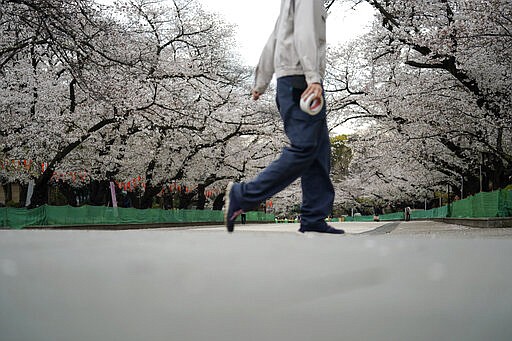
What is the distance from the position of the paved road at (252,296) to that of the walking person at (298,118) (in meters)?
1.73

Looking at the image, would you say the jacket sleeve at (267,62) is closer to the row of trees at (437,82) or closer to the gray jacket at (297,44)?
the gray jacket at (297,44)

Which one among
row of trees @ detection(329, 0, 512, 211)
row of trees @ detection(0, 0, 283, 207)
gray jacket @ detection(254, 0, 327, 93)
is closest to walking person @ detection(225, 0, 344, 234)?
gray jacket @ detection(254, 0, 327, 93)

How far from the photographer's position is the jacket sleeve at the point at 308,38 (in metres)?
3.81

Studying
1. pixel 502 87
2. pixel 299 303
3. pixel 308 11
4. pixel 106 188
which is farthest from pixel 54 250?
pixel 106 188

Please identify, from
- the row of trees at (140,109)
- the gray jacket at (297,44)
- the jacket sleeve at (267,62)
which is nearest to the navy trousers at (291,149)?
the gray jacket at (297,44)

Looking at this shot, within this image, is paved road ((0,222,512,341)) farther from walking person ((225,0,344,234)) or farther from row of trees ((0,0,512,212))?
row of trees ((0,0,512,212))

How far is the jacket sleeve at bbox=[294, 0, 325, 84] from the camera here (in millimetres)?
3809

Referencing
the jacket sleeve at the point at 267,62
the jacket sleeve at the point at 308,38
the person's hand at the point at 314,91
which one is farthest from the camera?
the jacket sleeve at the point at 267,62

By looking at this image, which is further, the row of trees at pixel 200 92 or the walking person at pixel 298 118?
the row of trees at pixel 200 92

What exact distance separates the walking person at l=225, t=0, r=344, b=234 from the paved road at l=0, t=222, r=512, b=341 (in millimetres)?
1725

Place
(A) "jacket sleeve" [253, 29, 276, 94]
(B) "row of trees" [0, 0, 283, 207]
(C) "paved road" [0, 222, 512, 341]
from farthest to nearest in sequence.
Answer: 1. (B) "row of trees" [0, 0, 283, 207]
2. (A) "jacket sleeve" [253, 29, 276, 94]
3. (C) "paved road" [0, 222, 512, 341]

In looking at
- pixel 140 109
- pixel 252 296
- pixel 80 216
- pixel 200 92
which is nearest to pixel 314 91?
pixel 252 296

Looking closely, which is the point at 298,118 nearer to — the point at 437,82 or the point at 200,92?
the point at 437,82

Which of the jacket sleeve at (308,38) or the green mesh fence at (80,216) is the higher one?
the jacket sleeve at (308,38)
